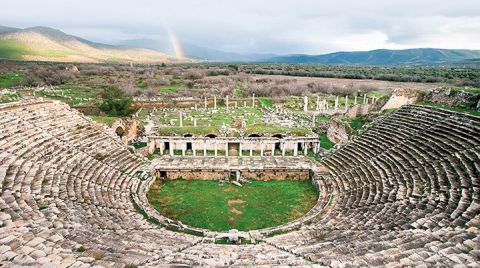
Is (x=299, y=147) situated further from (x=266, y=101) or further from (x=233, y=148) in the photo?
(x=266, y=101)

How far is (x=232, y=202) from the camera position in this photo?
22.6m

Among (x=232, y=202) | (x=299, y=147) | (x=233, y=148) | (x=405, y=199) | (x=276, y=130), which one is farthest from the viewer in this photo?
(x=276, y=130)

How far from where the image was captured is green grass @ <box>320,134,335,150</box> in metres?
35.4

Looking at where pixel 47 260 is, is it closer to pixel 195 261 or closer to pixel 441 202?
pixel 195 261

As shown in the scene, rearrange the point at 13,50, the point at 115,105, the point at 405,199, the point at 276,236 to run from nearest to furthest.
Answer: the point at 276,236
the point at 405,199
the point at 115,105
the point at 13,50

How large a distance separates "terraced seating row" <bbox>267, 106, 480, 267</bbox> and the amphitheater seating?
0.06m

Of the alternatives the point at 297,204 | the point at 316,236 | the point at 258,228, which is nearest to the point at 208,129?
the point at 297,204

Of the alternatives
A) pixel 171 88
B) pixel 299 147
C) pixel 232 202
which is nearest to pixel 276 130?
pixel 299 147

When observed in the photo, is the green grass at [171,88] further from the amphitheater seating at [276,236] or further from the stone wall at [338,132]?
the amphitheater seating at [276,236]

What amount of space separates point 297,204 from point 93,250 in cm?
1406

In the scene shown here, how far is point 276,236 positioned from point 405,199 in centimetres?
691

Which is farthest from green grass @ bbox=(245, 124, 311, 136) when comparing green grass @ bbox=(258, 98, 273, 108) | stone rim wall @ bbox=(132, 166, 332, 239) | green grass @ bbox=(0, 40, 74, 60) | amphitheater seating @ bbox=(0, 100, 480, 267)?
green grass @ bbox=(0, 40, 74, 60)

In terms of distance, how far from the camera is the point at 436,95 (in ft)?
102

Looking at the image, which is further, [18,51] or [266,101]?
[18,51]
